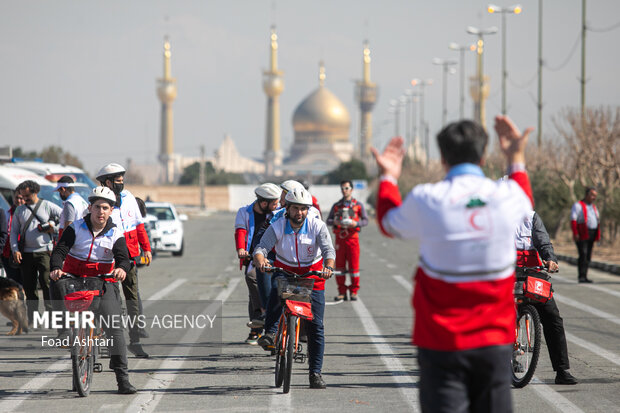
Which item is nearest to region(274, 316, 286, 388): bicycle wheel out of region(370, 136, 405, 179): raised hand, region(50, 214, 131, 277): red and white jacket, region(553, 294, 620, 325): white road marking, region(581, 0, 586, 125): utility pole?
region(50, 214, 131, 277): red and white jacket

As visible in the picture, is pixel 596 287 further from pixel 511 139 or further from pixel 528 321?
pixel 511 139

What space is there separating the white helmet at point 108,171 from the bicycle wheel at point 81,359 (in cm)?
236

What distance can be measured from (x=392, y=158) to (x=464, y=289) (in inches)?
31.0

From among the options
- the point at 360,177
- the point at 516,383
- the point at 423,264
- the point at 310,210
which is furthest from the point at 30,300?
the point at 360,177

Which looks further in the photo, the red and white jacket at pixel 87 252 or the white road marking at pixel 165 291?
the white road marking at pixel 165 291

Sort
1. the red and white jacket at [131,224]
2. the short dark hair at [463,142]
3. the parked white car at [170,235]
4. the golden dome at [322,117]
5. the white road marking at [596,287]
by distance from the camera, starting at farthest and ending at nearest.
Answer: the golden dome at [322,117], the parked white car at [170,235], the white road marking at [596,287], the red and white jacket at [131,224], the short dark hair at [463,142]

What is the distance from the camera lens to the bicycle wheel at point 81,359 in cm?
805

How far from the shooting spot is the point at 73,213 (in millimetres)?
11984

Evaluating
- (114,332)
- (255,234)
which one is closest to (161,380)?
(114,332)

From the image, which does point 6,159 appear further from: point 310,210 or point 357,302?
point 310,210

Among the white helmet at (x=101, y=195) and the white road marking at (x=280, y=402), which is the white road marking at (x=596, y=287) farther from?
the white helmet at (x=101, y=195)

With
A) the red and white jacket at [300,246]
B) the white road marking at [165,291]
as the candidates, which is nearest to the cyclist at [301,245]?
the red and white jacket at [300,246]

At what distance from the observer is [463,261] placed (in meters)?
4.27

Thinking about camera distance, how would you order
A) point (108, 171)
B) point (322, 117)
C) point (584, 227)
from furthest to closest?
point (322, 117)
point (584, 227)
point (108, 171)
